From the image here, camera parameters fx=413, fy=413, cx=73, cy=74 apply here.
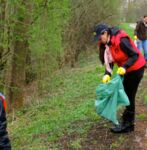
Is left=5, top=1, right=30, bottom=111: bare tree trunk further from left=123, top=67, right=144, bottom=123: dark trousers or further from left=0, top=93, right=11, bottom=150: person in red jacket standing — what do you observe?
left=0, top=93, right=11, bottom=150: person in red jacket standing

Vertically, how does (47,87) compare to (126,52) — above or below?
below

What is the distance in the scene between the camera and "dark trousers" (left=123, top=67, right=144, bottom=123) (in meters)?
6.18

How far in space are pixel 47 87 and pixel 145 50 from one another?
11.7 feet

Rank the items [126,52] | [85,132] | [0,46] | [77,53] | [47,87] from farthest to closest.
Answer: [77,53] < [47,87] < [0,46] < [85,132] < [126,52]

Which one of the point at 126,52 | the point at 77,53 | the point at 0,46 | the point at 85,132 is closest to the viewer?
the point at 126,52

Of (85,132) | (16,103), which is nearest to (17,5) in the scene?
(16,103)

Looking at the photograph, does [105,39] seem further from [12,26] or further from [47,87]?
[47,87]

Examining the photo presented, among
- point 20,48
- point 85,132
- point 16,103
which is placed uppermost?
point 20,48

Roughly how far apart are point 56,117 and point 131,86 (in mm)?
2820

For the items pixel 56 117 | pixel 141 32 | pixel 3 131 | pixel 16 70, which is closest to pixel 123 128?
pixel 56 117

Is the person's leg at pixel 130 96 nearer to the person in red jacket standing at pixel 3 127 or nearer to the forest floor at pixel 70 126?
the forest floor at pixel 70 126

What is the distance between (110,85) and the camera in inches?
244

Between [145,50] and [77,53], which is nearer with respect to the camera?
[145,50]

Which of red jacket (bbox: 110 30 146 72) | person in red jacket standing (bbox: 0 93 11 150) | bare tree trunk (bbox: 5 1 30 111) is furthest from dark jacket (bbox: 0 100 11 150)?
bare tree trunk (bbox: 5 1 30 111)
